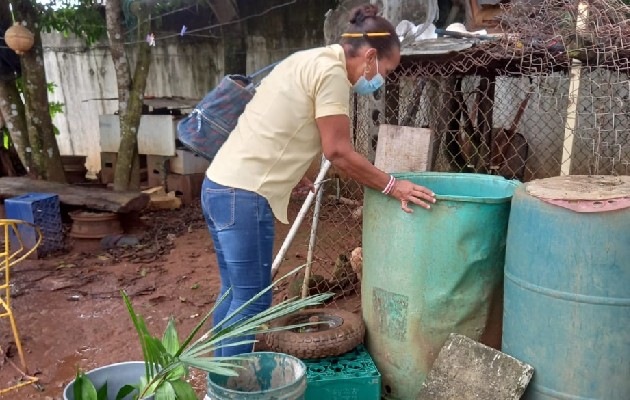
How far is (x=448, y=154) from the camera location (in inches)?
190

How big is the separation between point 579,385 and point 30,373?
317 cm

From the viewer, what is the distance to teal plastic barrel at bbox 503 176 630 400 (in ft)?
6.98

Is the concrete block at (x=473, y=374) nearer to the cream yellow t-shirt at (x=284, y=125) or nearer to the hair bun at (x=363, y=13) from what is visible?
the cream yellow t-shirt at (x=284, y=125)

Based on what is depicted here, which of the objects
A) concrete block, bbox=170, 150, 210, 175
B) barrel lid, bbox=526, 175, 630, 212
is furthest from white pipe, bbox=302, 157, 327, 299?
concrete block, bbox=170, 150, 210, 175

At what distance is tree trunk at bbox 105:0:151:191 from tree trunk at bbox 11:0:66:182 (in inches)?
34.0

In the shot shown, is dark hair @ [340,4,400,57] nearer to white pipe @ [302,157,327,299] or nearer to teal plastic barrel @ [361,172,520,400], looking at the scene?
teal plastic barrel @ [361,172,520,400]

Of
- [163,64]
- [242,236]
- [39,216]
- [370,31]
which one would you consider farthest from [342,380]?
[163,64]

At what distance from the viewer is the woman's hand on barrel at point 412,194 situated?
247 centimetres

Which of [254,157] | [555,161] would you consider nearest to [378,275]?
[254,157]

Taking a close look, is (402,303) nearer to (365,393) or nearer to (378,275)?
(378,275)

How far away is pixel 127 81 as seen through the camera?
6.76 m

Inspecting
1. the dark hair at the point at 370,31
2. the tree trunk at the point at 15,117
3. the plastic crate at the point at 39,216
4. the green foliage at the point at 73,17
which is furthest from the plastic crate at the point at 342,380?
the green foliage at the point at 73,17

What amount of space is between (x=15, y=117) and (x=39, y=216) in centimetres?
193

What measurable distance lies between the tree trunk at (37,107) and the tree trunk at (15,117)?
0.09m
